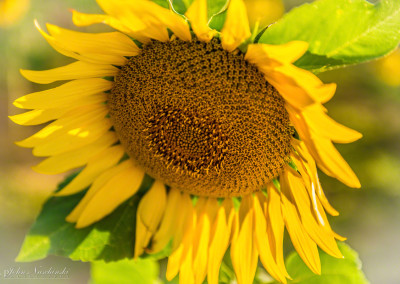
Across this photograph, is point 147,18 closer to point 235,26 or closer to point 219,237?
point 235,26

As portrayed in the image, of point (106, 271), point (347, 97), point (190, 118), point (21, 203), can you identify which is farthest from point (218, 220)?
point (21, 203)

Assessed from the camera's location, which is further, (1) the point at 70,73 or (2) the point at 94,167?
(2) the point at 94,167

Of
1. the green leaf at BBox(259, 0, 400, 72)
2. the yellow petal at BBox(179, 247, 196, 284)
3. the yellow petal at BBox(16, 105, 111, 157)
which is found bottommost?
the yellow petal at BBox(179, 247, 196, 284)

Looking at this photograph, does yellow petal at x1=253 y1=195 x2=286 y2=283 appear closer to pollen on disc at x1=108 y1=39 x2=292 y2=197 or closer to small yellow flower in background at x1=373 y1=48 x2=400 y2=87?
pollen on disc at x1=108 y1=39 x2=292 y2=197

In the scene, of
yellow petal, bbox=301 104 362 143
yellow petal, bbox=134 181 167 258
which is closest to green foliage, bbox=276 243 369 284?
yellow petal, bbox=134 181 167 258

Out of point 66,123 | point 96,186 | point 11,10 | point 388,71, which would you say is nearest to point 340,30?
point 66,123

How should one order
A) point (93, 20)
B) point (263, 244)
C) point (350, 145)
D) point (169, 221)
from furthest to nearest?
point (350, 145), point (169, 221), point (263, 244), point (93, 20)

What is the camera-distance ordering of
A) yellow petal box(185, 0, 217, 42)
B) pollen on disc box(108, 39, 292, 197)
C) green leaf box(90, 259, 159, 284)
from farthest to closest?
green leaf box(90, 259, 159, 284) → pollen on disc box(108, 39, 292, 197) → yellow petal box(185, 0, 217, 42)
